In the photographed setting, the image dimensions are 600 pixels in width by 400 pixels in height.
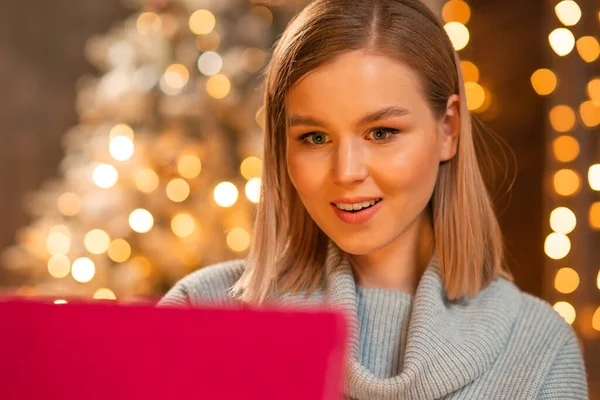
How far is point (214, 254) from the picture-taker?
3.10 metres

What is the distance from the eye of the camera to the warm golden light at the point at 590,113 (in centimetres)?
211

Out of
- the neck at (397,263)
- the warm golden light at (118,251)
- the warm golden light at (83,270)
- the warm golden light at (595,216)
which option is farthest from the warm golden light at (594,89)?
the warm golden light at (83,270)

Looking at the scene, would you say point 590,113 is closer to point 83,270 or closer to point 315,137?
point 315,137

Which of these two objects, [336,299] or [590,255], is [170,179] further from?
[336,299]

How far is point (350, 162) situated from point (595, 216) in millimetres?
1240

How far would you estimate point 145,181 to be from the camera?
308 cm

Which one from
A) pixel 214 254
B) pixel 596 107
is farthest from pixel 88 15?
pixel 596 107

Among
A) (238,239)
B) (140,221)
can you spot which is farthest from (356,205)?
(140,221)

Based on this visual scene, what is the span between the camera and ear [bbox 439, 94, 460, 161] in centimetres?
129

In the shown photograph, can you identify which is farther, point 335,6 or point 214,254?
point 214,254

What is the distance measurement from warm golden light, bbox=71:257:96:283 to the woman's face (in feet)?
6.79

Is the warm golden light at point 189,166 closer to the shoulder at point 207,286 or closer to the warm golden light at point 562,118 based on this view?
the warm golden light at point 562,118

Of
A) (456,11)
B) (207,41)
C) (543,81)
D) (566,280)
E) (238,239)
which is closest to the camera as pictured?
(566,280)

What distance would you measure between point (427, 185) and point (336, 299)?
0.22 meters
